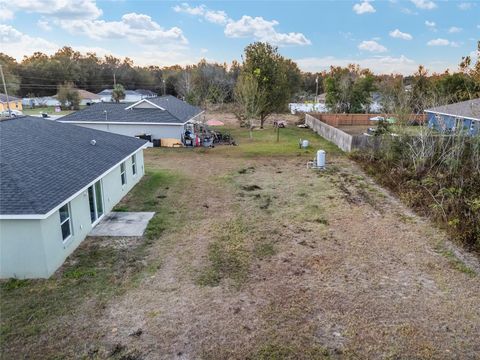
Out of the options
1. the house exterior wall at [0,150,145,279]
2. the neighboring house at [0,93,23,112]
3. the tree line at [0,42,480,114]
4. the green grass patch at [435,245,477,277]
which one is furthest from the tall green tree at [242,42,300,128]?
the neighboring house at [0,93,23,112]

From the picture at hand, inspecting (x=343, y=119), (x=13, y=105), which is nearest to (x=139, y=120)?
(x=343, y=119)

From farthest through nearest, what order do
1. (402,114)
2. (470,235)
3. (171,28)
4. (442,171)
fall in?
(171,28) → (402,114) → (442,171) → (470,235)

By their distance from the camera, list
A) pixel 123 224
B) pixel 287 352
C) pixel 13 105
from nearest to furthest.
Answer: pixel 287 352 → pixel 123 224 → pixel 13 105

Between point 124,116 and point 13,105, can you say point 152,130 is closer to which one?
point 124,116

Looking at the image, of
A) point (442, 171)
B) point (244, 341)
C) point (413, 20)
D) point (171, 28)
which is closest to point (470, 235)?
point (442, 171)

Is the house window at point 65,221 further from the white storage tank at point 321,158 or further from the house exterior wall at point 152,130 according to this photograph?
the house exterior wall at point 152,130

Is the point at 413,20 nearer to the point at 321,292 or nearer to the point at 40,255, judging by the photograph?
the point at 321,292
